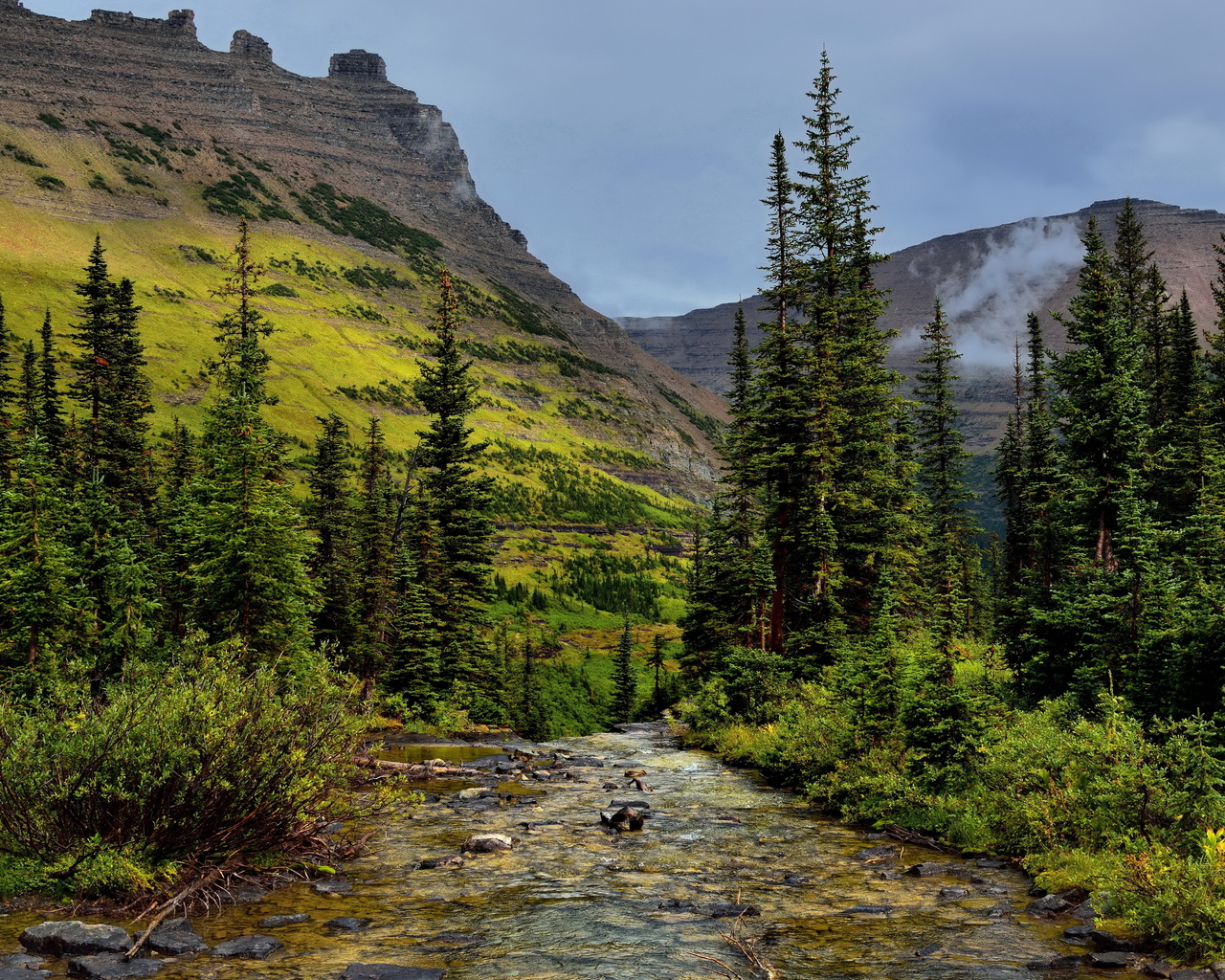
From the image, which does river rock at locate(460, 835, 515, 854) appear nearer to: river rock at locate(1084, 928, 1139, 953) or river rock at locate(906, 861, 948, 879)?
river rock at locate(906, 861, 948, 879)

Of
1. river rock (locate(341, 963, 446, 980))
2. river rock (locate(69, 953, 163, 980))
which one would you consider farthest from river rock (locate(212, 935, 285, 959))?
river rock (locate(341, 963, 446, 980))

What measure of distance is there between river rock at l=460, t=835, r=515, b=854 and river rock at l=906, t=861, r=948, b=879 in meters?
7.17

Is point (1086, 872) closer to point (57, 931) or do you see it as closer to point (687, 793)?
point (687, 793)

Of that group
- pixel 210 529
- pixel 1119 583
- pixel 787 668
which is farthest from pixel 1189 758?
pixel 210 529

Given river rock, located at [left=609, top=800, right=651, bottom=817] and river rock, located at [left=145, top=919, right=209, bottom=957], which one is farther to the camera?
river rock, located at [left=609, top=800, right=651, bottom=817]

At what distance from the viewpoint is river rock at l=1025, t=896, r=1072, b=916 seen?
10094mm

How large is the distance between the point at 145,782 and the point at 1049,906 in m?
12.0

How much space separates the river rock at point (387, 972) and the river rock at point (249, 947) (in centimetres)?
115

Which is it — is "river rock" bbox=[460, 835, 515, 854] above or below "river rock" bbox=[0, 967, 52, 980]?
below

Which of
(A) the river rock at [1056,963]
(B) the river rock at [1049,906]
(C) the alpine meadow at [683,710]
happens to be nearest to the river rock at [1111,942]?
(C) the alpine meadow at [683,710]

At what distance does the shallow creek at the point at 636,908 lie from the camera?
27.7 ft

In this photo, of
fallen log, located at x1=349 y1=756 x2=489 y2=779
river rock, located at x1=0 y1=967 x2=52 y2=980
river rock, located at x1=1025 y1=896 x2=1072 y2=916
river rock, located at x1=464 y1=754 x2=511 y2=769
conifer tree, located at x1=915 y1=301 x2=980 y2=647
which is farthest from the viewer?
conifer tree, located at x1=915 y1=301 x2=980 y2=647

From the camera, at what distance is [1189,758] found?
10445 mm

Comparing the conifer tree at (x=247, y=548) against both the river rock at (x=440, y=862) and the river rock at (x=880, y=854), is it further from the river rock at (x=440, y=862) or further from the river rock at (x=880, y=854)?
the river rock at (x=880, y=854)
